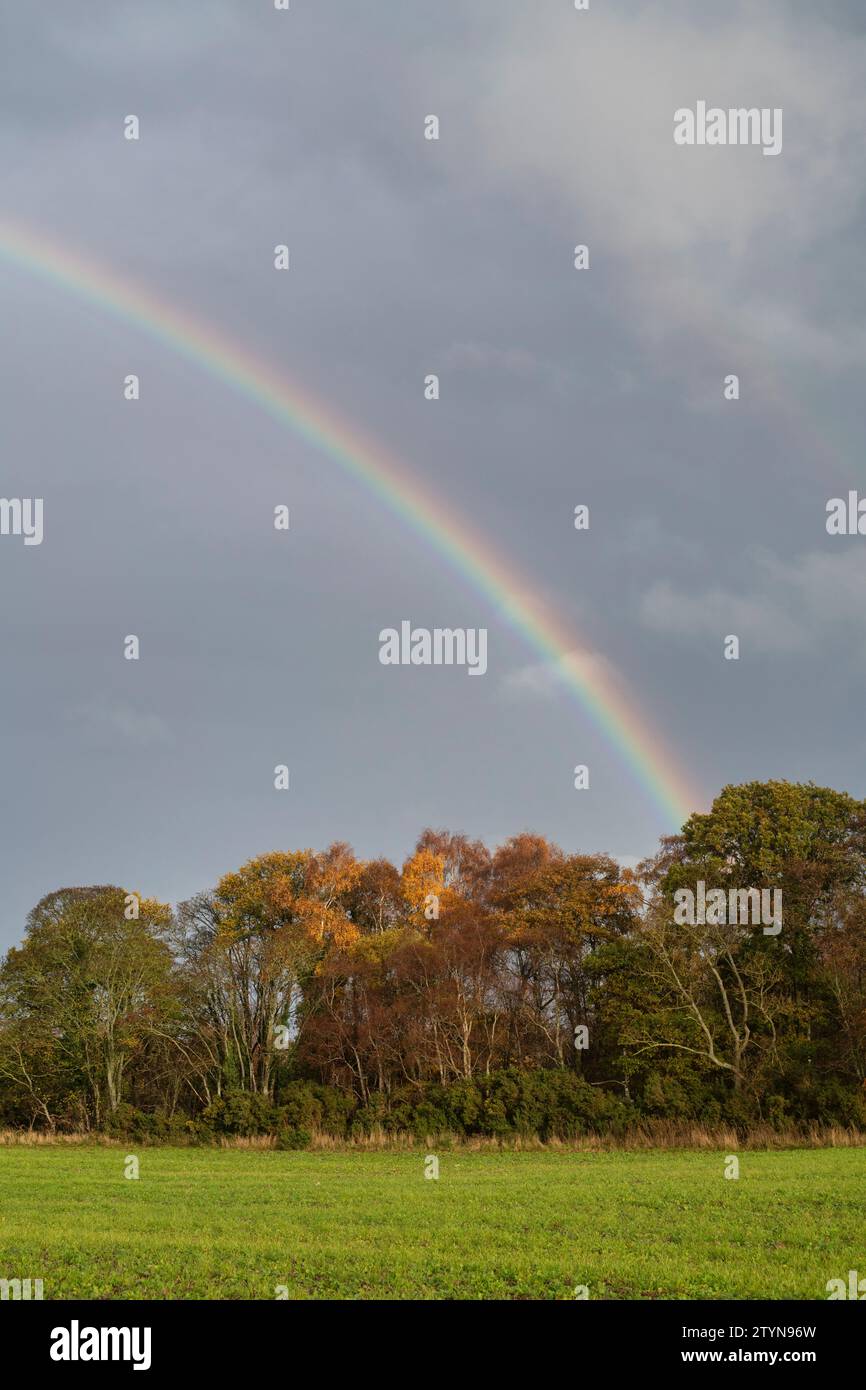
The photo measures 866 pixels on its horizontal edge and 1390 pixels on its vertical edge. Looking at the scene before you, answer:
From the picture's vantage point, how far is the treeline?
141 ft

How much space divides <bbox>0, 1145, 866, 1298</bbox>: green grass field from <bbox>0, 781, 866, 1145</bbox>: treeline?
13411 millimetres

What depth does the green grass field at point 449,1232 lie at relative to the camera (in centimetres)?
1270

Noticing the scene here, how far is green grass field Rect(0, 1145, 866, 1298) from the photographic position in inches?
500

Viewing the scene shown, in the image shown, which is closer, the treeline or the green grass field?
the green grass field

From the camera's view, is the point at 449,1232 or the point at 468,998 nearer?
the point at 449,1232

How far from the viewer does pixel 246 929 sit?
59.2 meters

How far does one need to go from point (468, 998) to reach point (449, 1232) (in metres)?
33.9

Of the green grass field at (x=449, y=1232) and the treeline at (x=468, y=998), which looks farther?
the treeline at (x=468, y=998)

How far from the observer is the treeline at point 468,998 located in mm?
43000

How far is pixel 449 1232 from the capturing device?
646 inches

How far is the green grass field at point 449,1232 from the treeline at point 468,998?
528 inches
